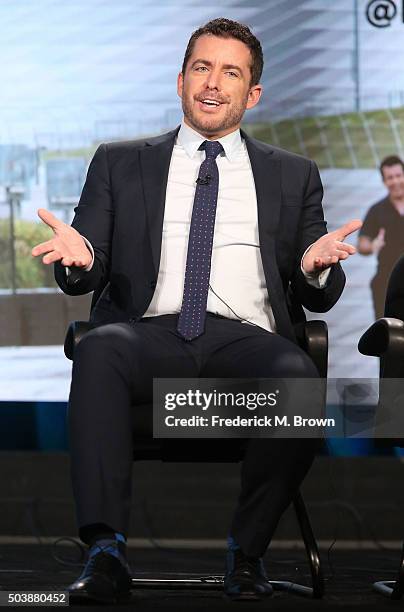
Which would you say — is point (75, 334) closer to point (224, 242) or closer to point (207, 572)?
point (224, 242)

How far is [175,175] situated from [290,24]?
1.77 metres

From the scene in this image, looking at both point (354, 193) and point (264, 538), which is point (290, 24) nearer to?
point (354, 193)

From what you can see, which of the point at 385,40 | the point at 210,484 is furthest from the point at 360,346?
the point at 385,40

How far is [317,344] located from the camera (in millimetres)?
2705

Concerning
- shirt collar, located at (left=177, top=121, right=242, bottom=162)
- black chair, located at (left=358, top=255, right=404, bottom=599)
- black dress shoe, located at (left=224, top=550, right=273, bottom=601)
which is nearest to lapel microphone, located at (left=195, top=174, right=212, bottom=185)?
shirt collar, located at (left=177, top=121, right=242, bottom=162)

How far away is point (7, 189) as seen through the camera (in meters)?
4.45

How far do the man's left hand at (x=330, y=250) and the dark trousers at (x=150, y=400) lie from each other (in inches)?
7.6

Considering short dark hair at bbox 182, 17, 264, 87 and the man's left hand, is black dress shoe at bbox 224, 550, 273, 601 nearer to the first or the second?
the man's left hand

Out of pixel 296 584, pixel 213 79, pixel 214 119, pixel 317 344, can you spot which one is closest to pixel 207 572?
pixel 296 584

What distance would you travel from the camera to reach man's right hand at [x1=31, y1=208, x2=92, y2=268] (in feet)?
8.15

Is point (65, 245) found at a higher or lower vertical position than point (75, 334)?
higher

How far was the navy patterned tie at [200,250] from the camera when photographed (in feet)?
8.75

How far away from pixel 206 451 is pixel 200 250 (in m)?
0.50

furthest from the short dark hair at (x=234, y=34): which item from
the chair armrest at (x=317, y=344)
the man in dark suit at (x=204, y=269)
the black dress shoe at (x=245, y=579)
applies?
the black dress shoe at (x=245, y=579)
